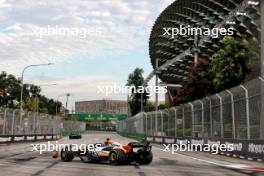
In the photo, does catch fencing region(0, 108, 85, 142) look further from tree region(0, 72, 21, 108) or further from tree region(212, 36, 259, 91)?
tree region(0, 72, 21, 108)

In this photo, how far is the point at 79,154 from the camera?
18531mm

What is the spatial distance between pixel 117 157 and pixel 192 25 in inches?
3457

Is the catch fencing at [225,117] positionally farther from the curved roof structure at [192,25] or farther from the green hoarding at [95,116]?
the green hoarding at [95,116]

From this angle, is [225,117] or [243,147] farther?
[225,117]

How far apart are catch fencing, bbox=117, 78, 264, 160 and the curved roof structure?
33057 millimetres

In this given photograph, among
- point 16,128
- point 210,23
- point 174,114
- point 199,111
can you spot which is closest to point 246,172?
point 199,111

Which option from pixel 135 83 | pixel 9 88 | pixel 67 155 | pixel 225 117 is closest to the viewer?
pixel 67 155

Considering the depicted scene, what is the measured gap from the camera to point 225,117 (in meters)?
25.2

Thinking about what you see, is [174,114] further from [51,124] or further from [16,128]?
[51,124]

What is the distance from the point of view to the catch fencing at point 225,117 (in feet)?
68.4

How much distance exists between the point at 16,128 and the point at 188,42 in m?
72.2

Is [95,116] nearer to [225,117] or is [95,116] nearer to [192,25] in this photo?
[192,25]

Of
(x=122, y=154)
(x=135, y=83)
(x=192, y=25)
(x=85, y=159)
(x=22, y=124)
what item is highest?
(x=192, y=25)

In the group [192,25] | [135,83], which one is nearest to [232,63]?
[192,25]
